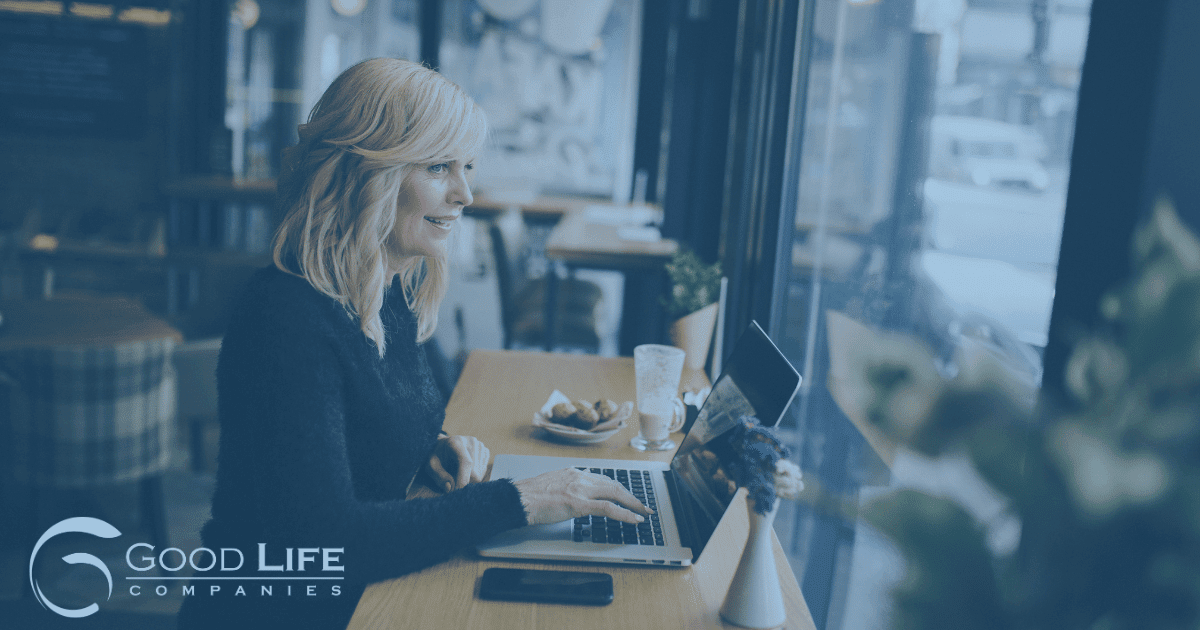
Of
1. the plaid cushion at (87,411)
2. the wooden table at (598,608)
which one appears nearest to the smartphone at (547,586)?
the wooden table at (598,608)

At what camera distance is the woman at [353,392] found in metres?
0.97

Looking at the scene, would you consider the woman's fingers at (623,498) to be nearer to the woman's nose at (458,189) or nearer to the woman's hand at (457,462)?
the woman's hand at (457,462)

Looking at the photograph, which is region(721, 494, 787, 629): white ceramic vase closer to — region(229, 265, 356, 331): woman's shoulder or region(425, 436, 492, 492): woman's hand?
region(425, 436, 492, 492): woman's hand

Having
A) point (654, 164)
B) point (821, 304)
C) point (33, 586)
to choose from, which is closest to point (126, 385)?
point (33, 586)

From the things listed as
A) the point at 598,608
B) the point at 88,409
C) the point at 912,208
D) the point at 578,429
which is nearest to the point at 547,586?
the point at 598,608

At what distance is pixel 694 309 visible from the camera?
6.52 ft

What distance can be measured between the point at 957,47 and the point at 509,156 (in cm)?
463

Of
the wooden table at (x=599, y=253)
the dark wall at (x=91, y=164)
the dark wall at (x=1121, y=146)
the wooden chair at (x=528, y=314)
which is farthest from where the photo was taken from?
the dark wall at (x=91, y=164)

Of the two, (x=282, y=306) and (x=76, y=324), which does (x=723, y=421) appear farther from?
(x=76, y=324)

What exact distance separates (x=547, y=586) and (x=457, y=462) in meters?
0.41

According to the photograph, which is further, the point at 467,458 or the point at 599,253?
the point at 599,253

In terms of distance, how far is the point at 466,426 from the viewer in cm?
152

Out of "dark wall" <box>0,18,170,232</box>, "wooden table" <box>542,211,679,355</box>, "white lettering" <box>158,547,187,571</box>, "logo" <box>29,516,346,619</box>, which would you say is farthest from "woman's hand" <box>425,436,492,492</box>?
"dark wall" <box>0,18,170,232</box>

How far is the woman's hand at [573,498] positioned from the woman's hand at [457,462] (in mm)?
213
